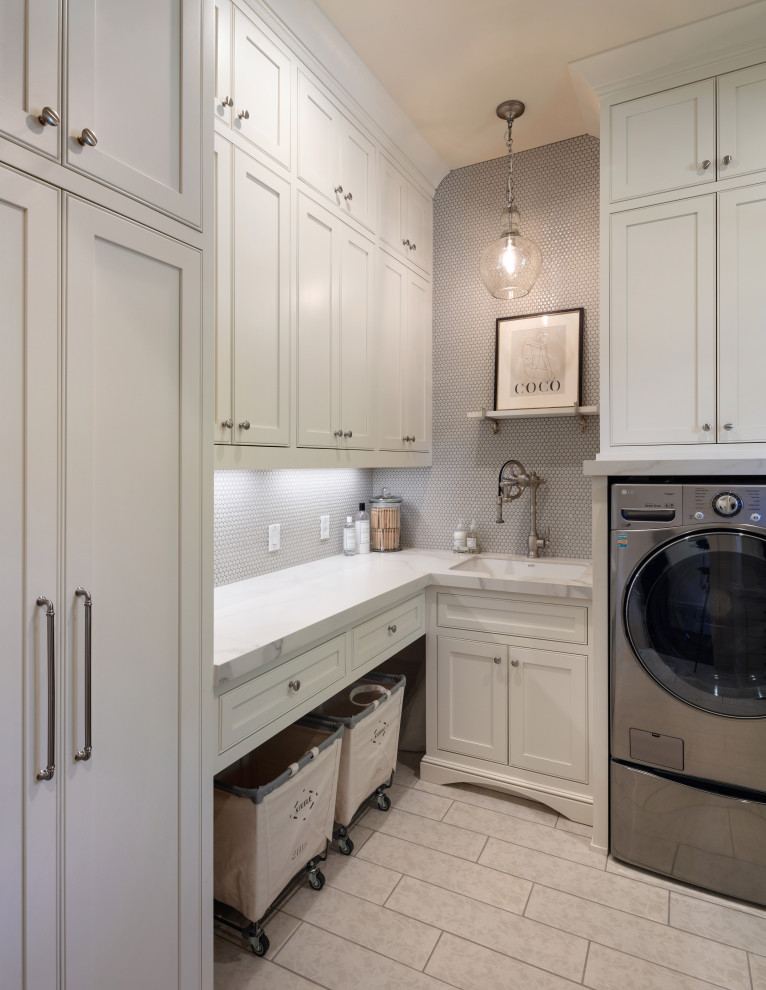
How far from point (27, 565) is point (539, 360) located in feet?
8.18

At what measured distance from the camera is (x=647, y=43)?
212cm

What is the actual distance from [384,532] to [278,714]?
5.18ft

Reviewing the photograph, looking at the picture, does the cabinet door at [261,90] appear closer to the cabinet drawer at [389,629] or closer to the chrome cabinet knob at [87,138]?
the chrome cabinet knob at [87,138]

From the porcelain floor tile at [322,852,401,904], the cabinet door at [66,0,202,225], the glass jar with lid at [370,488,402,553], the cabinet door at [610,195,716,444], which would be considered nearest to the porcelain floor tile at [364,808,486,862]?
the porcelain floor tile at [322,852,401,904]

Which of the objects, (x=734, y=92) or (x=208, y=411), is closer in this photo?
(x=208, y=411)

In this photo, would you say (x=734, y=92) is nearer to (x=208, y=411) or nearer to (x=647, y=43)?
(x=647, y=43)

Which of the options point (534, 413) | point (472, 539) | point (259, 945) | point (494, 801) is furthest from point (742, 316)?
point (259, 945)

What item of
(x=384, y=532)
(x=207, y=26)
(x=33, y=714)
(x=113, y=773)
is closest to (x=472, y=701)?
(x=384, y=532)

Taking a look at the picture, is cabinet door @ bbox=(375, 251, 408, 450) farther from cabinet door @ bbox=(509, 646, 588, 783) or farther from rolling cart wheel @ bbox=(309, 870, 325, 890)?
rolling cart wheel @ bbox=(309, 870, 325, 890)

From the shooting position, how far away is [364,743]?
2.09 m

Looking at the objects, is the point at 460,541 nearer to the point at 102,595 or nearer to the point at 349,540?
the point at 349,540

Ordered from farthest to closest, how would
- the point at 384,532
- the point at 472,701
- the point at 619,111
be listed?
the point at 384,532, the point at 472,701, the point at 619,111

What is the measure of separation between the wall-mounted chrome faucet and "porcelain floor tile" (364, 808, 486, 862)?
4.19ft

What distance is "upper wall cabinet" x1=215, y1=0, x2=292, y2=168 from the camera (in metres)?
1.70
